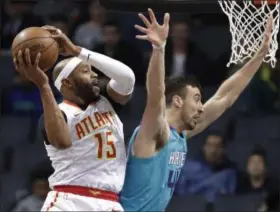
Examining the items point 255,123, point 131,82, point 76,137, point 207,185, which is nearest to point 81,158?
point 76,137

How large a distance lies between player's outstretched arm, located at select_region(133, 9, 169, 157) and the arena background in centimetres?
339

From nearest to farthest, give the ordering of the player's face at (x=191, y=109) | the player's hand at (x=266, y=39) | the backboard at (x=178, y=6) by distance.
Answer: the player's face at (x=191, y=109)
the player's hand at (x=266, y=39)
the backboard at (x=178, y=6)

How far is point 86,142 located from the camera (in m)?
5.55

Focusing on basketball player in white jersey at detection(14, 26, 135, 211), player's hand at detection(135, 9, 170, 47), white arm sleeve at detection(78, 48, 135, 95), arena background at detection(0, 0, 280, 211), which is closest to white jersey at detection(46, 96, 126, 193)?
basketball player in white jersey at detection(14, 26, 135, 211)

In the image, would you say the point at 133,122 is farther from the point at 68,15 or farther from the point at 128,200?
the point at 128,200

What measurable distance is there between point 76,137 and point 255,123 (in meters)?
4.41

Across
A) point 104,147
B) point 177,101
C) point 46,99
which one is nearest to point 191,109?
point 177,101

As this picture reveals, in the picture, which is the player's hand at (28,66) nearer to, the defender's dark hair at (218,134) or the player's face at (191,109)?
the player's face at (191,109)

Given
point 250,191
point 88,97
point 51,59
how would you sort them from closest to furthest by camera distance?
point 51,59, point 88,97, point 250,191

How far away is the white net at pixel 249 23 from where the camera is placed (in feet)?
22.0

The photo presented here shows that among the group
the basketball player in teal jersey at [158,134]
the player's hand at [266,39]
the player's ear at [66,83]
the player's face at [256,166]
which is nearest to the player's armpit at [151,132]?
the basketball player in teal jersey at [158,134]

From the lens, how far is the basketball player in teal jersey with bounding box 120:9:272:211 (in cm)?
537

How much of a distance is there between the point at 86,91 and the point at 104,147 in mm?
372

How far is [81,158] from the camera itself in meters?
5.53
